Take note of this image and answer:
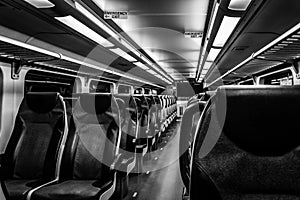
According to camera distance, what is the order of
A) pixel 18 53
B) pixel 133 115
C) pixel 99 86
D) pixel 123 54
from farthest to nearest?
pixel 99 86 → pixel 123 54 → pixel 133 115 → pixel 18 53

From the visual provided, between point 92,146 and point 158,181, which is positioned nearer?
point 92,146

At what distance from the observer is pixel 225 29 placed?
14.4 ft

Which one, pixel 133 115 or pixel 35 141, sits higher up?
pixel 133 115

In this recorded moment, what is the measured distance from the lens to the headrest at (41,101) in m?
3.26

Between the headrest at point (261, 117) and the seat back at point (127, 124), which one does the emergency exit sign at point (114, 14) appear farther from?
the headrest at point (261, 117)

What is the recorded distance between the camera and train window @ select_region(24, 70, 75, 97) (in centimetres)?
521

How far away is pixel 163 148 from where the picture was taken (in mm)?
8852

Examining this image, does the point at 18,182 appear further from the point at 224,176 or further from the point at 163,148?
the point at 163,148

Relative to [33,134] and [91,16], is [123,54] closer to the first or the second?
[91,16]

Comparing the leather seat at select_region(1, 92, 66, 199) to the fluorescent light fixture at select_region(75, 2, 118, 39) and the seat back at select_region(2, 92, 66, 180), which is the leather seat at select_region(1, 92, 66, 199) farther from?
the fluorescent light fixture at select_region(75, 2, 118, 39)

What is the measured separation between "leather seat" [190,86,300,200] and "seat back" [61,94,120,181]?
69.6 inches

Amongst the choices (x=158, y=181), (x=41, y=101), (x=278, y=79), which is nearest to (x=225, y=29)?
(x=41, y=101)

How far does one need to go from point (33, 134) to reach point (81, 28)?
1.79m

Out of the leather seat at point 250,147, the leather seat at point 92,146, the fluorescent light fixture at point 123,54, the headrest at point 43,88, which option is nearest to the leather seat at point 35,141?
the leather seat at point 92,146
